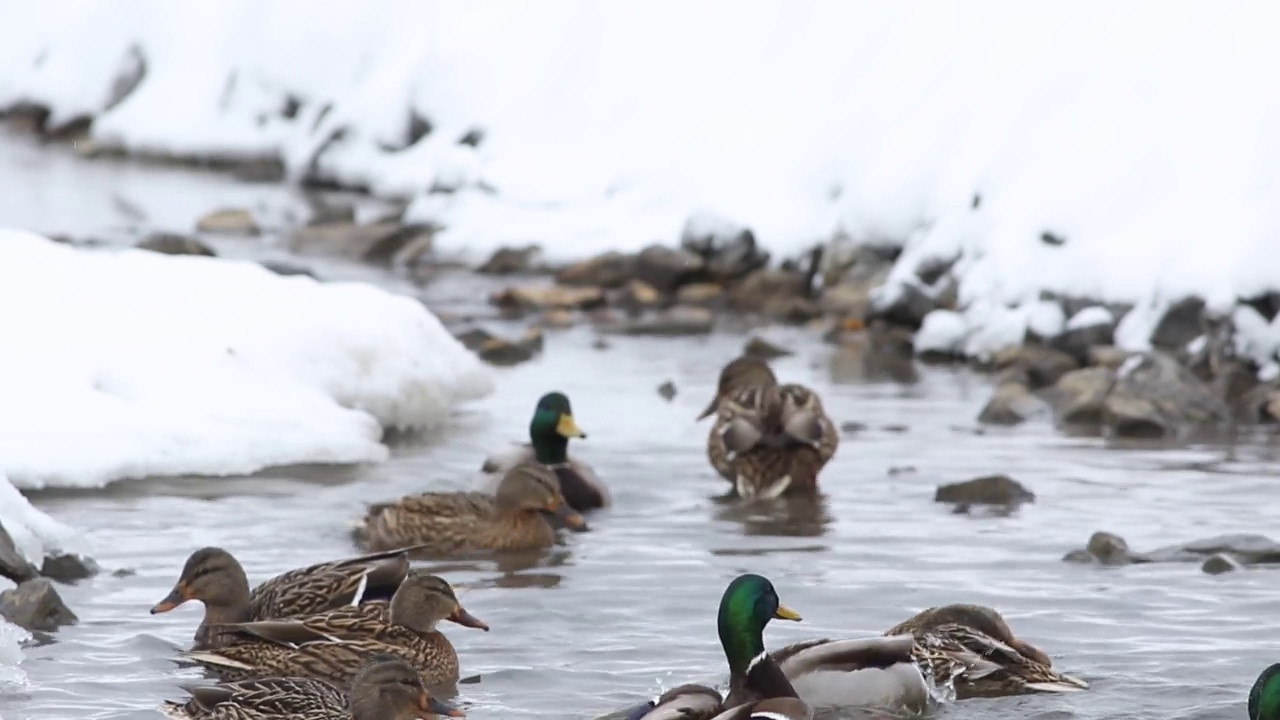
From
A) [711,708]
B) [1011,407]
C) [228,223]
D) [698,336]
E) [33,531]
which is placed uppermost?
[228,223]

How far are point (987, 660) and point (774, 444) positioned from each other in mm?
4174

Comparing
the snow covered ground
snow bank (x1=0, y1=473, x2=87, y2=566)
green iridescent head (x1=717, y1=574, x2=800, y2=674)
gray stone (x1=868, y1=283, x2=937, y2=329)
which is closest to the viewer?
green iridescent head (x1=717, y1=574, x2=800, y2=674)

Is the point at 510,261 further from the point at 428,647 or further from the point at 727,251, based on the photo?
the point at 428,647

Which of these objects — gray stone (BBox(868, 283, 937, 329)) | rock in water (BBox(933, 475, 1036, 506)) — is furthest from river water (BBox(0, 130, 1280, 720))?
gray stone (BBox(868, 283, 937, 329))

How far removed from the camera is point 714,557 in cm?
1133

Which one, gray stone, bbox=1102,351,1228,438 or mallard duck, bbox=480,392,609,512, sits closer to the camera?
mallard duck, bbox=480,392,609,512

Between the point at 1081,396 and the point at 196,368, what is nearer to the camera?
the point at 196,368

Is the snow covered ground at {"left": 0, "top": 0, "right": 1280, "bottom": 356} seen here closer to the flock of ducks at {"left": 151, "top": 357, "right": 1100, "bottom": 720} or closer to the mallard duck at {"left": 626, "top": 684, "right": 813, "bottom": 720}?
the flock of ducks at {"left": 151, "top": 357, "right": 1100, "bottom": 720}

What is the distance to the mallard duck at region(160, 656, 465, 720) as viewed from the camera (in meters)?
7.78

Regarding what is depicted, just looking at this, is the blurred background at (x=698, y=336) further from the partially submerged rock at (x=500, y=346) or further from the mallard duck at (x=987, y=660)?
the mallard duck at (x=987, y=660)

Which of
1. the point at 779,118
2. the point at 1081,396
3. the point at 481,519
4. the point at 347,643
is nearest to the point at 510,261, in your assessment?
the point at 779,118

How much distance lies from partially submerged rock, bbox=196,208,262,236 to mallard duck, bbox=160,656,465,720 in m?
19.7

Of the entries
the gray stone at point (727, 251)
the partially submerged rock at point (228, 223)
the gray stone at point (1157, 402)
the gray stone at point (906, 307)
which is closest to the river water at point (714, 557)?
the gray stone at point (1157, 402)

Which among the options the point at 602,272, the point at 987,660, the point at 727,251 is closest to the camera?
the point at 987,660
